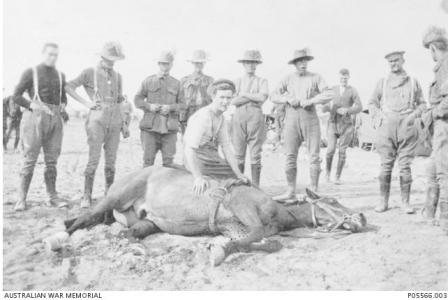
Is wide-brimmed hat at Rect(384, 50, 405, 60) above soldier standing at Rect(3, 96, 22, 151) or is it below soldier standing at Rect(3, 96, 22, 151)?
above

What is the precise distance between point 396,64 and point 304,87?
129 cm

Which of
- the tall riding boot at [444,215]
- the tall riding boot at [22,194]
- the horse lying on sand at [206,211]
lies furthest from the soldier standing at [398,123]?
the tall riding boot at [22,194]

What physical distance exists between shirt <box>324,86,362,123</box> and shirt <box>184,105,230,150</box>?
4731mm

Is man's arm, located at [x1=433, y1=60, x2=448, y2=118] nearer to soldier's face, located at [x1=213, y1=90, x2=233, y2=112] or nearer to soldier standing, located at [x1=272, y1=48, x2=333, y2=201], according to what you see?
soldier standing, located at [x1=272, y1=48, x2=333, y2=201]

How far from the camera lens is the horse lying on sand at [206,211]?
14.5ft

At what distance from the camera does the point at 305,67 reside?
6516 mm

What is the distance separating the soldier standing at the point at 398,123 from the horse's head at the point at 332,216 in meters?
1.30

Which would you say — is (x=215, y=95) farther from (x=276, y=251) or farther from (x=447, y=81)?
(x=447, y=81)

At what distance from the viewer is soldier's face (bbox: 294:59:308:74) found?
6.47 metres

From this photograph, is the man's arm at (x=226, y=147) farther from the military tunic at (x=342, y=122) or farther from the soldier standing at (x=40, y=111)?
the military tunic at (x=342, y=122)

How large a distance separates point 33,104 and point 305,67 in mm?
3709

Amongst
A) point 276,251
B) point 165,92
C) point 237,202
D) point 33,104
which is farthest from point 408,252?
point 33,104

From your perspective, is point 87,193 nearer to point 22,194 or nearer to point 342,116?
point 22,194

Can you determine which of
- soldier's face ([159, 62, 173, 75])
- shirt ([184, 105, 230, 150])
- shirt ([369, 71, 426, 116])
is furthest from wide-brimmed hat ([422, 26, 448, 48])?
soldier's face ([159, 62, 173, 75])
